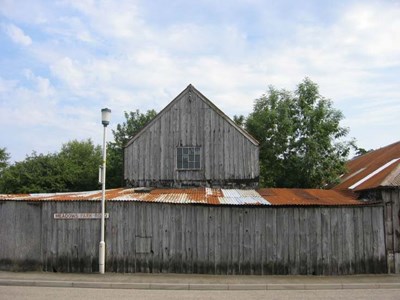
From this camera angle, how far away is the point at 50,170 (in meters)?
32.8

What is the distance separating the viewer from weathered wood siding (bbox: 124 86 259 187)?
20938mm

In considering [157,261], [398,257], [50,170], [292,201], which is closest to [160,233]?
[157,261]

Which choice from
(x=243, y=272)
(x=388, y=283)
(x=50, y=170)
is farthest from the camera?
(x=50, y=170)

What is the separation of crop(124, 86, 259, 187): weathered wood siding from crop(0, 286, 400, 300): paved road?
30.2 ft

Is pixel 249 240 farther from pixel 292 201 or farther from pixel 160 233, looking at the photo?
pixel 160 233

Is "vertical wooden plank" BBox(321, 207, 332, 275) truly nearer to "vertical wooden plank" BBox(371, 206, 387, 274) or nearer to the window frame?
"vertical wooden plank" BBox(371, 206, 387, 274)

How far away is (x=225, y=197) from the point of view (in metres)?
17.1

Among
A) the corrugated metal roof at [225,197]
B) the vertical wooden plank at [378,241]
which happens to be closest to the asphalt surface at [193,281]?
the vertical wooden plank at [378,241]

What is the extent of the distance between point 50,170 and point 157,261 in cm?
2040

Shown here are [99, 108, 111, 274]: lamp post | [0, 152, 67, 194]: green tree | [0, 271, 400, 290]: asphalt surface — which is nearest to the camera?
[0, 271, 400, 290]: asphalt surface

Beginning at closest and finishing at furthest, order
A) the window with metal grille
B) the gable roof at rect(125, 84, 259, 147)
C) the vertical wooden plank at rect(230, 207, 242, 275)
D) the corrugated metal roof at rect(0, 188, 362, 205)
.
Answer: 1. the vertical wooden plank at rect(230, 207, 242, 275)
2. the corrugated metal roof at rect(0, 188, 362, 205)
3. the window with metal grille
4. the gable roof at rect(125, 84, 259, 147)

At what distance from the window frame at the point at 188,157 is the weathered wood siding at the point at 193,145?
164 mm

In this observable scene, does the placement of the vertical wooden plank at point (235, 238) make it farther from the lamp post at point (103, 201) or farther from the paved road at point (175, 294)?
the lamp post at point (103, 201)

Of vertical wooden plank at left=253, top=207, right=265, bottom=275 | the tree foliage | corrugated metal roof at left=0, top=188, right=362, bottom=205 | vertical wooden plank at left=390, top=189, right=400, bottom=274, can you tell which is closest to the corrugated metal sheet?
corrugated metal roof at left=0, top=188, right=362, bottom=205
